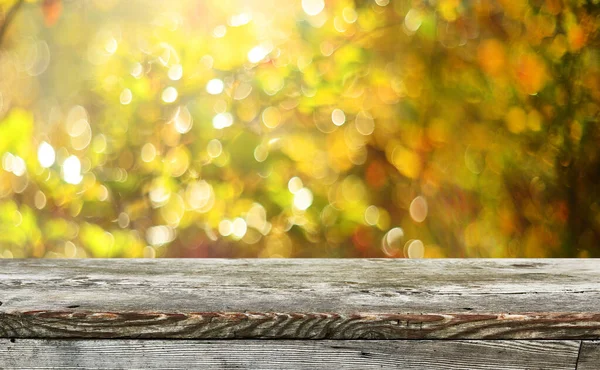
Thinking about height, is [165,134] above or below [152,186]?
above

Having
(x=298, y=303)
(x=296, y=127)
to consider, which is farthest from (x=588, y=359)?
(x=296, y=127)

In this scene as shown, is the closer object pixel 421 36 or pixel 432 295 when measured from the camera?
pixel 432 295

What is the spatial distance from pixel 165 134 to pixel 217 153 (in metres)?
0.15

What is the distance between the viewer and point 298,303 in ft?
2.76

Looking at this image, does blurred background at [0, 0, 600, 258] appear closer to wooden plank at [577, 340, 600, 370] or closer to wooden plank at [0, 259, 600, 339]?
wooden plank at [0, 259, 600, 339]

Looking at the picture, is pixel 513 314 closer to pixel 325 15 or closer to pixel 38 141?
pixel 325 15

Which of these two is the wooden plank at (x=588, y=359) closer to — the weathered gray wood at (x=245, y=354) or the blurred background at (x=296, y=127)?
the weathered gray wood at (x=245, y=354)

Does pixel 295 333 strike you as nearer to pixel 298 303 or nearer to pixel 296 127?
pixel 298 303

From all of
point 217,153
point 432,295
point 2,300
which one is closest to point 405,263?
point 432,295

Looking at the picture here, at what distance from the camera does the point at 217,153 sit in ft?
6.14

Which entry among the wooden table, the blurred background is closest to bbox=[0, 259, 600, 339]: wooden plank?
the wooden table

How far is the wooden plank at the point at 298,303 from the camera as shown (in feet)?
2.58

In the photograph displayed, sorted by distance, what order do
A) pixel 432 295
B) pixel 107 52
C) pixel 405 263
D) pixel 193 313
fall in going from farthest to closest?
pixel 107 52
pixel 405 263
pixel 432 295
pixel 193 313

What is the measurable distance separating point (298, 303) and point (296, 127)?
3.53 feet
